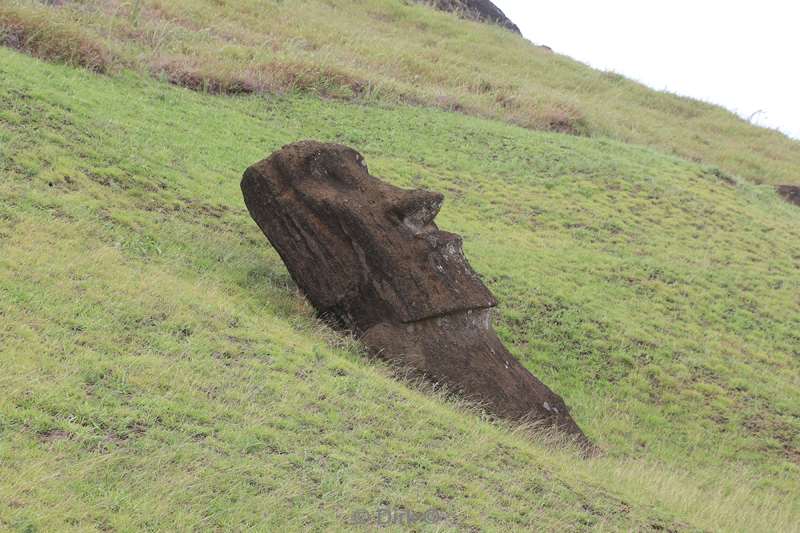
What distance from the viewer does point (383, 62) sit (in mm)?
32719

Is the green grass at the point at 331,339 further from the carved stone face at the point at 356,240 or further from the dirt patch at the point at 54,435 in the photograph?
the carved stone face at the point at 356,240

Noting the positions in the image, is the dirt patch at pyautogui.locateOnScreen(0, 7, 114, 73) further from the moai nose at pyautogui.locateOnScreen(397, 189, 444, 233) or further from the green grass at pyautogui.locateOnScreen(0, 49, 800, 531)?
the moai nose at pyautogui.locateOnScreen(397, 189, 444, 233)

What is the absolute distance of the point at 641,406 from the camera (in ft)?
47.4

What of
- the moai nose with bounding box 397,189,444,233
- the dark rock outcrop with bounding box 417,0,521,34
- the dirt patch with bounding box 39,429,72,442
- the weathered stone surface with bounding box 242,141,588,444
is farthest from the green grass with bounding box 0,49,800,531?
the dark rock outcrop with bounding box 417,0,521,34

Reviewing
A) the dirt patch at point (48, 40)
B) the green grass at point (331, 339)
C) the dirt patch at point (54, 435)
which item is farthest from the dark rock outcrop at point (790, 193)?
the dirt patch at point (54, 435)

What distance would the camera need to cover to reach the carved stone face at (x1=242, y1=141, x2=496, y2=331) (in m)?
12.7

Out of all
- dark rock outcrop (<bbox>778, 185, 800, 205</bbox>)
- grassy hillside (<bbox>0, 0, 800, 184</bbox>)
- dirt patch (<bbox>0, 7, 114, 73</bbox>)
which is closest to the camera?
dirt patch (<bbox>0, 7, 114, 73</bbox>)

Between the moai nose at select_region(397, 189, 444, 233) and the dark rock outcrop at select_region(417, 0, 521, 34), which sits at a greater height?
the dark rock outcrop at select_region(417, 0, 521, 34)

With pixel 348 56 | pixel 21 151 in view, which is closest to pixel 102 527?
pixel 21 151

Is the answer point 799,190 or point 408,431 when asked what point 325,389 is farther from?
point 799,190

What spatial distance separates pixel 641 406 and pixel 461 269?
13.2 ft

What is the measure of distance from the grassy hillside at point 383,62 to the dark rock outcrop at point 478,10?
15.8 feet

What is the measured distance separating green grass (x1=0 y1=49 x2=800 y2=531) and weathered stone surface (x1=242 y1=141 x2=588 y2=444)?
1.84 feet

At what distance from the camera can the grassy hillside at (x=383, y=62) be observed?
24234 millimetres
